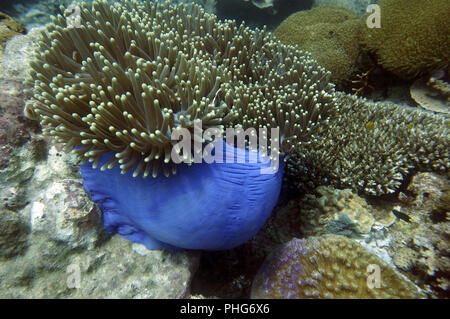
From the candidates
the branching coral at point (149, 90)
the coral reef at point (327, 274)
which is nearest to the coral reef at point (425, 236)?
the coral reef at point (327, 274)

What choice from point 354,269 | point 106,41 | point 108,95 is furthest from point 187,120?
point 354,269

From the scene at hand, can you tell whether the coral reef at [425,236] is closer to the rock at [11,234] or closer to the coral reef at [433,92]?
the coral reef at [433,92]

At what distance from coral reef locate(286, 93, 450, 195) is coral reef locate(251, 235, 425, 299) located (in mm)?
921

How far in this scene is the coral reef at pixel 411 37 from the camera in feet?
11.6

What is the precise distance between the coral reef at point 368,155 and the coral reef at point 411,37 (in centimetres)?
113

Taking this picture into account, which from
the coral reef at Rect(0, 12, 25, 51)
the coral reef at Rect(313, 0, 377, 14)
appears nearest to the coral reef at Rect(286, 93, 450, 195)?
the coral reef at Rect(0, 12, 25, 51)

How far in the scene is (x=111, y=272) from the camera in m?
2.08

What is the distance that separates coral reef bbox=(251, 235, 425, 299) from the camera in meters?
1.97

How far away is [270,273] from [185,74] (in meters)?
1.92

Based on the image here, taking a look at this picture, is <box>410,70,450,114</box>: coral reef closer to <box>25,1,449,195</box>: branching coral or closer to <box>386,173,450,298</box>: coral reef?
<box>25,1,449,195</box>: branching coral

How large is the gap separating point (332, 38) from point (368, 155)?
281cm

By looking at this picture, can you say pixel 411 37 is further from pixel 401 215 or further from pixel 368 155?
pixel 401 215

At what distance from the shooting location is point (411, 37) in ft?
12.1
